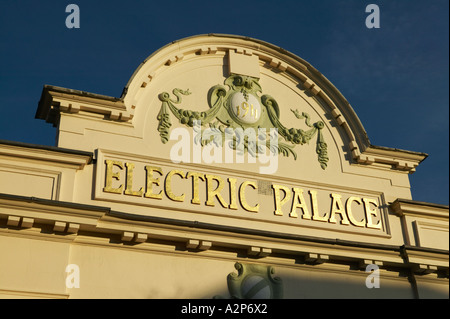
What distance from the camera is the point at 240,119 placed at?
56.1ft

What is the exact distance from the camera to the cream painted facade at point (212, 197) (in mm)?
14039

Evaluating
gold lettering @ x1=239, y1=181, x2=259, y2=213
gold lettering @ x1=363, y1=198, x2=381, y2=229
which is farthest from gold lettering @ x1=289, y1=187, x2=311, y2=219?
gold lettering @ x1=363, y1=198, x2=381, y2=229

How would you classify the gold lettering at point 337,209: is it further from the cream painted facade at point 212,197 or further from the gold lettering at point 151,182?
the gold lettering at point 151,182

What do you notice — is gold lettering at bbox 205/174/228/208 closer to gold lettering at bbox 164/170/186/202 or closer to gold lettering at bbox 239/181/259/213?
gold lettering at bbox 239/181/259/213

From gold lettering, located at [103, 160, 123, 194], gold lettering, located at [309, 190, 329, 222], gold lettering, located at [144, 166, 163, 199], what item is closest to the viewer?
gold lettering, located at [103, 160, 123, 194]

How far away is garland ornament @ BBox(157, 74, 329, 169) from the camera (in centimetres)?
1659

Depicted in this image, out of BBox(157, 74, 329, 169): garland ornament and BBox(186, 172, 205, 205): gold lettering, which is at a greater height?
BBox(157, 74, 329, 169): garland ornament

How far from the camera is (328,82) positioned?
1828 cm

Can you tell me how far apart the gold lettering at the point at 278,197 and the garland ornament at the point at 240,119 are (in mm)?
927

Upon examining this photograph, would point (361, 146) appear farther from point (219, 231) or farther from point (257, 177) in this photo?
point (219, 231)

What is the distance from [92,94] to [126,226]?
314 centimetres

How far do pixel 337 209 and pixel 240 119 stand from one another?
307 centimetres

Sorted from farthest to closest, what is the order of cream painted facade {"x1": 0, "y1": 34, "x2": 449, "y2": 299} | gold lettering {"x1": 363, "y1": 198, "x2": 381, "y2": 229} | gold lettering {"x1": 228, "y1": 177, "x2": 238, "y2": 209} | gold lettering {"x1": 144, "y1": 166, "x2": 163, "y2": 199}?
gold lettering {"x1": 363, "y1": 198, "x2": 381, "y2": 229}, gold lettering {"x1": 228, "y1": 177, "x2": 238, "y2": 209}, gold lettering {"x1": 144, "y1": 166, "x2": 163, "y2": 199}, cream painted facade {"x1": 0, "y1": 34, "x2": 449, "y2": 299}
